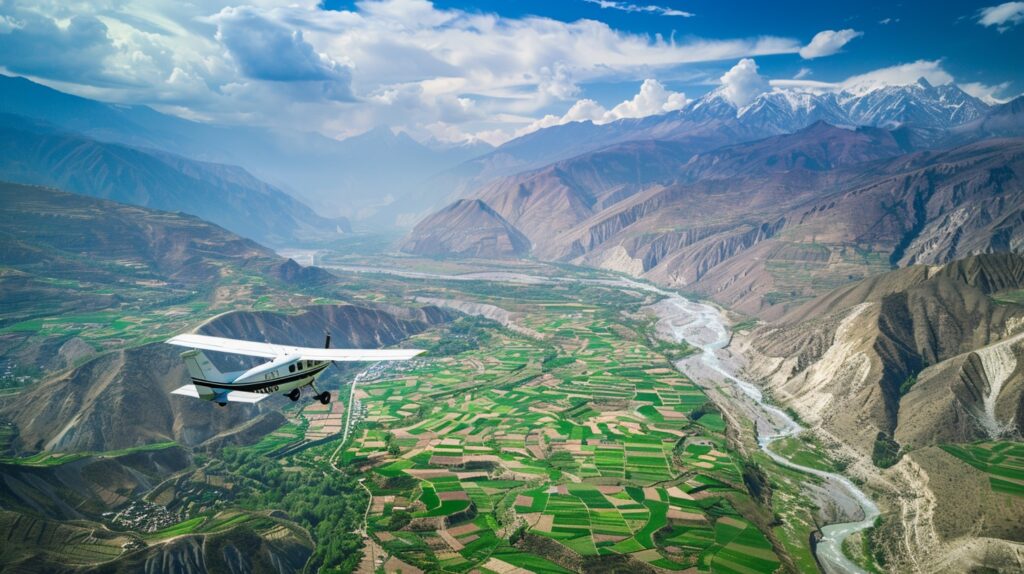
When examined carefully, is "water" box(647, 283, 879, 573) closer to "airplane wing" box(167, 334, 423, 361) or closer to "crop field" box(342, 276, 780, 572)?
"crop field" box(342, 276, 780, 572)

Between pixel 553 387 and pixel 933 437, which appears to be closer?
pixel 933 437

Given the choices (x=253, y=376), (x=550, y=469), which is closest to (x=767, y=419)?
(x=550, y=469)

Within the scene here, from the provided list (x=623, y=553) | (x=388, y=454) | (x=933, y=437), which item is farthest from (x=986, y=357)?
(x=388, y=454)

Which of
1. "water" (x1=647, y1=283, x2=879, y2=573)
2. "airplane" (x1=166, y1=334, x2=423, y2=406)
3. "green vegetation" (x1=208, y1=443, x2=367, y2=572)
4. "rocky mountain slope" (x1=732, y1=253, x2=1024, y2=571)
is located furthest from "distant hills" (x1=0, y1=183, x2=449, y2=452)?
"rocky mountain slope" (x1=732, y1=253, x2=1024, y2=571)

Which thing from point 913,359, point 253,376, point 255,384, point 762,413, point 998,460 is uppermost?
point 253,376

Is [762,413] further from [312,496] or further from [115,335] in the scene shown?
[115,335]

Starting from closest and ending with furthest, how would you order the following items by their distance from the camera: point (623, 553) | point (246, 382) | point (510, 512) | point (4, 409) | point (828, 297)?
point (246, 382) < point (623, 553) < point (510, 512) < point (4, 409) < point (828, 297)

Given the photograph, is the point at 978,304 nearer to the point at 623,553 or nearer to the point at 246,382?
the point at 623,553
